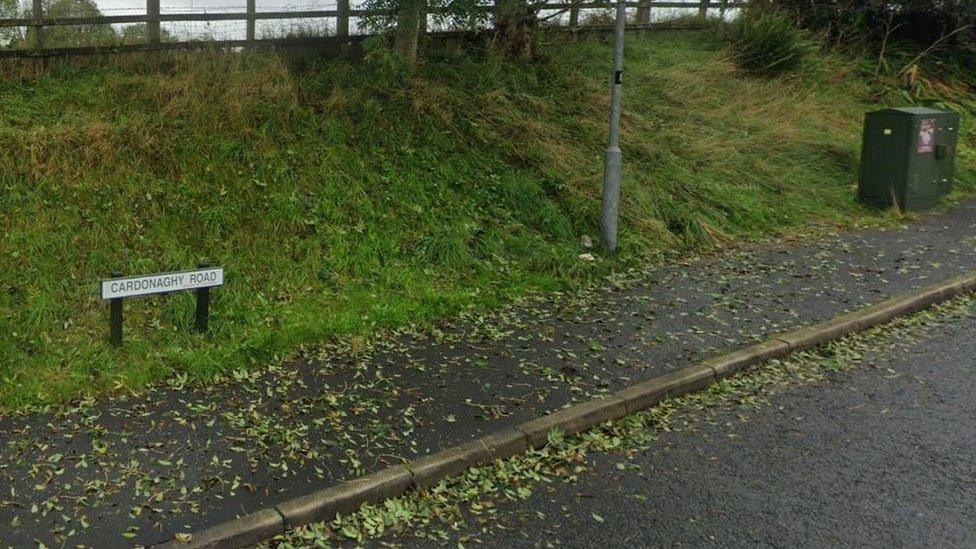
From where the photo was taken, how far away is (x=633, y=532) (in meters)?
4.46

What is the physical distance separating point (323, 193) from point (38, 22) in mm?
4518

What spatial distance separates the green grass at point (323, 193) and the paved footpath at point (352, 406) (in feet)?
1.54

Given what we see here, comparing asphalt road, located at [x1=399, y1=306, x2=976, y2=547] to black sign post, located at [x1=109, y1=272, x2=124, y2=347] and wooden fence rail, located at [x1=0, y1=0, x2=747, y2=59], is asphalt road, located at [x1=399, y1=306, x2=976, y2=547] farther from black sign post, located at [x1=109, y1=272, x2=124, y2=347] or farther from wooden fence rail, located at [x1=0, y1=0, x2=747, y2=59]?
wooden fence rail, located at [x1=0, y1=0, x2=747, y2=59]

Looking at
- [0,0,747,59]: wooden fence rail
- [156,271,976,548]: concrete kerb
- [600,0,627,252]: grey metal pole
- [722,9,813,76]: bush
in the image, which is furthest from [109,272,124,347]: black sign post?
[722,9,813,76]: bush

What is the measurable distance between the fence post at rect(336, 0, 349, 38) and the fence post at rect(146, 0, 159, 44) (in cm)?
239

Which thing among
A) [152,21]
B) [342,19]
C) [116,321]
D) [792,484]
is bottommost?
[792,484]

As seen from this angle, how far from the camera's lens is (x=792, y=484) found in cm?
495

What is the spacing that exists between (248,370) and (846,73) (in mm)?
14521

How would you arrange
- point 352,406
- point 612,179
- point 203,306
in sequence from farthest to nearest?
point 612,179 < point 203,306 < point 352,406

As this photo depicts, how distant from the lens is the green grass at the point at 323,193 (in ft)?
22.3

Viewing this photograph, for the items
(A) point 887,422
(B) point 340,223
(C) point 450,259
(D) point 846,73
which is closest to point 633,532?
(A) point 887,422

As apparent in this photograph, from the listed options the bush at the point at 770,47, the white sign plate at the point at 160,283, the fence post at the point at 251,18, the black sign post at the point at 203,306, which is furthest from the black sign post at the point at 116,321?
the bush at the point at 770,47

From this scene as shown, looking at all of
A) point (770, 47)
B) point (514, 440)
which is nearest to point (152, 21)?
point (514, 440)

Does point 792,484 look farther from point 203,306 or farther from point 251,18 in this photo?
point 251,18
